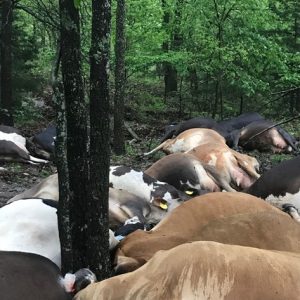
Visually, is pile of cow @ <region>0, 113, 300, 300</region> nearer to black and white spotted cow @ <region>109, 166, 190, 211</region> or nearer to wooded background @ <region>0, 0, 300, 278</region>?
black and white spotted cow @ <region>109, 166, 190, 211</region>

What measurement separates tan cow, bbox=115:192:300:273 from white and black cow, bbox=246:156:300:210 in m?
2.65

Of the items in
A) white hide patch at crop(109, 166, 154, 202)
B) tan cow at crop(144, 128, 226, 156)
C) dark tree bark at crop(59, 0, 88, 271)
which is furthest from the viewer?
tan cow at crop(144, 128, 226, 156)

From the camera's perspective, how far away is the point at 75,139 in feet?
12.5

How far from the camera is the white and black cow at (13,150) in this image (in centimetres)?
1158

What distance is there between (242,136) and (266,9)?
5820 millimetres

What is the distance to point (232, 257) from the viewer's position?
282cm

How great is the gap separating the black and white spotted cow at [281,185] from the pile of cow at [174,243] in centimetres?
1

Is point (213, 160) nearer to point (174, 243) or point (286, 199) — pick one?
point (286, 199)

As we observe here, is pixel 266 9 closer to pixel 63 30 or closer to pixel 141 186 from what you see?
pixel 141 186

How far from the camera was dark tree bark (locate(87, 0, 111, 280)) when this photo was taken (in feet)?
11.8

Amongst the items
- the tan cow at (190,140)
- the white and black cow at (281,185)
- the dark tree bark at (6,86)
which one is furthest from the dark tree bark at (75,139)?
the dark tree bark at (6,86)

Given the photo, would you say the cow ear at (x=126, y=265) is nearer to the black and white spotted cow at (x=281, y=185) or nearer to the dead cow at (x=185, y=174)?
the black and white spotted cow at (x=281, y=185)

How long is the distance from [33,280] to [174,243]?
1.13 m

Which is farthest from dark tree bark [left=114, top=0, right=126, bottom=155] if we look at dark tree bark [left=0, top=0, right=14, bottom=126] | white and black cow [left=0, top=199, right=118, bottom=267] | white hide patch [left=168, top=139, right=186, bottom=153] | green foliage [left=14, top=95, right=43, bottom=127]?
white and black cow [left=0, top=199, right=118, bottom=267]
